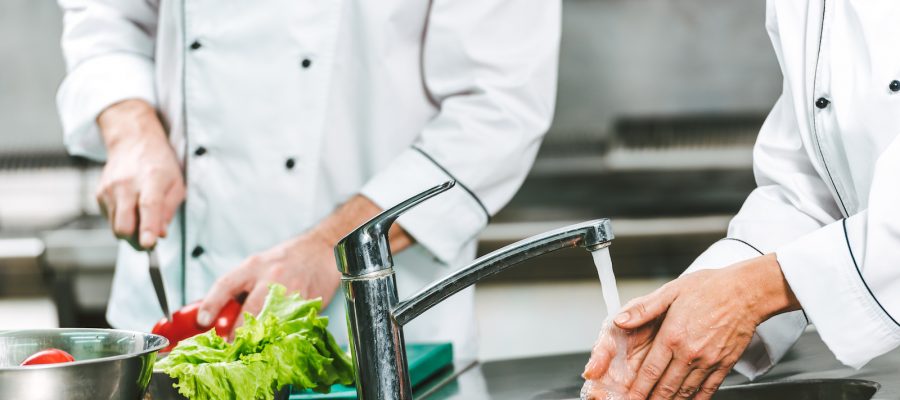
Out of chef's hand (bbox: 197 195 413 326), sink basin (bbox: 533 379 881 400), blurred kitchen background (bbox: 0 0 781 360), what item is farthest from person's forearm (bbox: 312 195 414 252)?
blurred kitchen background (bbox: 0 0 781 360)

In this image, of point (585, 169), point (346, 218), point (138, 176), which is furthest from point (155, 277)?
point (585, 169)

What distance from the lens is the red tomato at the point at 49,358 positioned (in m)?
0.85

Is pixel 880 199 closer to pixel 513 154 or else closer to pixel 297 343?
pixel 297 343

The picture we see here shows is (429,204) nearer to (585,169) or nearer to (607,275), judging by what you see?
(607,275)

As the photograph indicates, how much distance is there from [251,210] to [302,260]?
0.65 feet

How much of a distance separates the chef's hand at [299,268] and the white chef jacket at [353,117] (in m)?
0.03

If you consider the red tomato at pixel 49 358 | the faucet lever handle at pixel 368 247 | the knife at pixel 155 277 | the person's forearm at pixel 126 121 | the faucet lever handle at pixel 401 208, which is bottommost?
the red tomato at pixel 49 358

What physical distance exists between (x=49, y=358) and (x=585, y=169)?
7.77 ft

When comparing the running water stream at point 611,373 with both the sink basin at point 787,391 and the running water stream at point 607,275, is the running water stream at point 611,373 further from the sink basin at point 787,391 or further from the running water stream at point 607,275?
the sink basin at point 787,391

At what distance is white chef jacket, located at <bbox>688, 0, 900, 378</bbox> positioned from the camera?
958mm

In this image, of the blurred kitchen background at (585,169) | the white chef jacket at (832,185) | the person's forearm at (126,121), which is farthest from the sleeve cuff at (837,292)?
the blurred kitchen background at (585,169)

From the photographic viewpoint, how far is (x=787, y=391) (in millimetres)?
1114

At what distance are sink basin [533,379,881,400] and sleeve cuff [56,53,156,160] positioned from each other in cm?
90

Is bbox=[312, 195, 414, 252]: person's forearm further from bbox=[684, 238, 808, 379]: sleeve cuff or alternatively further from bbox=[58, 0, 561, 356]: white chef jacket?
bbox=[684, 238, 808, 379]: sleeve cuff
